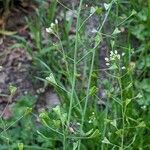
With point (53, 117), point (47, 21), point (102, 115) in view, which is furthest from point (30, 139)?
point (47, 21)

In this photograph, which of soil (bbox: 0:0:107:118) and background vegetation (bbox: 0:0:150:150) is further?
soil (bbox: 0:0:107:118)

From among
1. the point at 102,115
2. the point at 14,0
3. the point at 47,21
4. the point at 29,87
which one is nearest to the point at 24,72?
the point at 29,87

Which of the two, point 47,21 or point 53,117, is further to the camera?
point 47,21

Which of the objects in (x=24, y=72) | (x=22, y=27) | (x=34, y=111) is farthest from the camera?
(x=22, y=27)

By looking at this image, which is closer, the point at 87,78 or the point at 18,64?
the point at 87,78

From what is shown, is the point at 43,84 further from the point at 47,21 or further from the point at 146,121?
the point at 146,121

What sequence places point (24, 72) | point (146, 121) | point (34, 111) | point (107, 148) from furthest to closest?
point (24, 72) < point (34, 111) < point (146, 121) < point (107, 148)

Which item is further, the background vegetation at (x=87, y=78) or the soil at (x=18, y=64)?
the soil at (x=18, y=64)

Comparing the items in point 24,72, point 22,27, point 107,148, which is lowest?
point 107,148

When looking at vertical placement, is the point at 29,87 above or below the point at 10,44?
below
